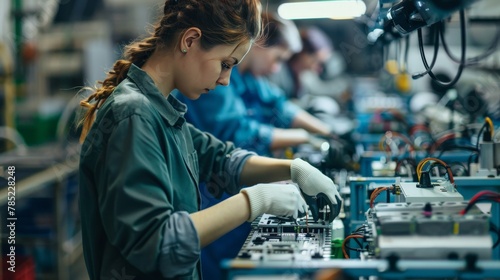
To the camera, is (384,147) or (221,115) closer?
(221,115)

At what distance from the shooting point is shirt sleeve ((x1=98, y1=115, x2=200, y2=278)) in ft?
5.06

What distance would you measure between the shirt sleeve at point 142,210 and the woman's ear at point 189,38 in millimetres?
313

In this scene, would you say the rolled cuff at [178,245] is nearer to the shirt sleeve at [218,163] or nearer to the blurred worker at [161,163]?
the blurred worker at [161,163]

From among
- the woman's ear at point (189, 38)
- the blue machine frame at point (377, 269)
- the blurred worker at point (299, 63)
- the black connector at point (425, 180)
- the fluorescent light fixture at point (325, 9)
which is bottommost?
the blue machine frame at point (377, 269)

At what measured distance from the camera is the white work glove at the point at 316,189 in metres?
2.06

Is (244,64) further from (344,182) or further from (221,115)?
(344,182)

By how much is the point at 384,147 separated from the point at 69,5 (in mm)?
5093

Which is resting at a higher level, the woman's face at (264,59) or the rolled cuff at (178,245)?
the woman's face at (264,59)

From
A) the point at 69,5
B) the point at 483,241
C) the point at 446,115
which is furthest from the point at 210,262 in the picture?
the point at 69,5

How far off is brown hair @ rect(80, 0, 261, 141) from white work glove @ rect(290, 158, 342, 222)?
50 centimetres

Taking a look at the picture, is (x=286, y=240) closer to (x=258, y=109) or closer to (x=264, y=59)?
(x=264, y=59)

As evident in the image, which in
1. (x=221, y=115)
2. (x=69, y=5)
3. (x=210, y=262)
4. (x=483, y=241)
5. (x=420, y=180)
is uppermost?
(x=69, y=5)

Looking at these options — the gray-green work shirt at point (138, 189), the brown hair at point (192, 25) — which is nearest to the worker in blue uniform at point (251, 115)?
the brown hair at point (192, 25)

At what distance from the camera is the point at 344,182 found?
9.57 feet
